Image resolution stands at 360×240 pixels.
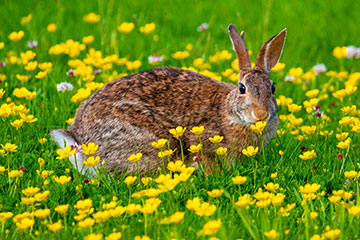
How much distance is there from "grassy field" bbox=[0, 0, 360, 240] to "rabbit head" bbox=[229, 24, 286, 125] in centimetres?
43

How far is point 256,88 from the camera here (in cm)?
572

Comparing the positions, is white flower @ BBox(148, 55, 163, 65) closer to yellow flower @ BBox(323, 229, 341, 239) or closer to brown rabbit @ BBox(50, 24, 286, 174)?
brown rabbit @ BBox(50, 24, 286, 174)

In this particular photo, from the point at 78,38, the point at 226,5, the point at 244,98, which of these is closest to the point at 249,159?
the point at 244,98

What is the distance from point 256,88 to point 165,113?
99 cm

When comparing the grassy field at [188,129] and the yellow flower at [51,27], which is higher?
the yellow flower at [51,27]

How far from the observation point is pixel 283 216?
15.2 ft

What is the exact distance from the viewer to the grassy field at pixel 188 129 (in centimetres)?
448

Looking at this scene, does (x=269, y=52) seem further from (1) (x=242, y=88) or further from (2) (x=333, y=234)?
(2) (x=333, y=234)

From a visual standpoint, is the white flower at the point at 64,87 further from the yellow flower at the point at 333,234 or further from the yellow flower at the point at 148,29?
the yellow flower at the point at 333,234

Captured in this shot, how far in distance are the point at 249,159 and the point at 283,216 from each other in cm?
145

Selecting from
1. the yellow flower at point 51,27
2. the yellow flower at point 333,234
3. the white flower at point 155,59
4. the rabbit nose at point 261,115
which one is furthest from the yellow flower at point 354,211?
the yellow flower at point 51,27

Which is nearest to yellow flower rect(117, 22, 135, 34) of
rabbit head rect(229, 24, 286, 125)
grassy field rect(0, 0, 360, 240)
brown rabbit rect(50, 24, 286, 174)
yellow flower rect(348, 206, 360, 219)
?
grassy field rect(0, 0, 360, 240)

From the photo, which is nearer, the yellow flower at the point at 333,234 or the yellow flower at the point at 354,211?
the yellow flower at the point at 333,234

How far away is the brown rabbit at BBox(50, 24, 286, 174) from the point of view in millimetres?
5949
